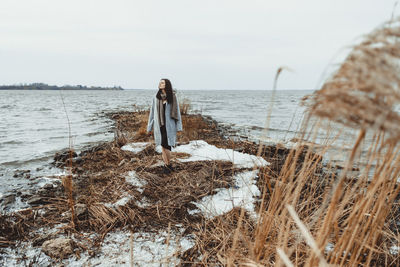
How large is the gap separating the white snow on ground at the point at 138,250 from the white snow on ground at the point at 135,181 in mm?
1123

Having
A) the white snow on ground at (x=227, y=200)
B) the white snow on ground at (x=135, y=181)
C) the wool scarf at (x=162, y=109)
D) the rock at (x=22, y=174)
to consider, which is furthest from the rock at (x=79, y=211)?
the rock at (x=22, y=174)

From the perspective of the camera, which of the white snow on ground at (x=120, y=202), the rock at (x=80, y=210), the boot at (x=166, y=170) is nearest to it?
the rock at (x=80, y=210)

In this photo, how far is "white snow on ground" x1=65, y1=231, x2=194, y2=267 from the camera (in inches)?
90.7

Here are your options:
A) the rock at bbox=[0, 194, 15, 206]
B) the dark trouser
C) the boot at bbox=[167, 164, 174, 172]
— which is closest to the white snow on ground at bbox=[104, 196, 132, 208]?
the boot at bbox=[167, 164, 174, 172]

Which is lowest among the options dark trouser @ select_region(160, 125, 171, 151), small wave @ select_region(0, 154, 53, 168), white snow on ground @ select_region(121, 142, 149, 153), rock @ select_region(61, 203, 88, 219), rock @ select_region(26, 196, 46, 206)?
small wave @ select_region(0, 154, 53, 168)

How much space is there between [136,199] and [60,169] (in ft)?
10.4

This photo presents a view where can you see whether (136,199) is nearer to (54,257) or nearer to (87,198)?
Result: (87,198)

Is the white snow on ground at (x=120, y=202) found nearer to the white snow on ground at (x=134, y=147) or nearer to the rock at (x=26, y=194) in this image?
the rock at (x=26, y=194)

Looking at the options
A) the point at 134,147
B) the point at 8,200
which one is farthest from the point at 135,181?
the point at 134,147

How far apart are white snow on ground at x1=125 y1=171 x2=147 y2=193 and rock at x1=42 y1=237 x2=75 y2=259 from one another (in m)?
1.38

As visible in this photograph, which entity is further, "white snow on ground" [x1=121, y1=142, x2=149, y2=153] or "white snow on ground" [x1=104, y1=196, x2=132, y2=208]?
"white snow on ground" [x1=121, y1=142, x2=149, y2=153]

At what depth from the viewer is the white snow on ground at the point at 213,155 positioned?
195 inches

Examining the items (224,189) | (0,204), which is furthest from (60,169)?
(224,189)

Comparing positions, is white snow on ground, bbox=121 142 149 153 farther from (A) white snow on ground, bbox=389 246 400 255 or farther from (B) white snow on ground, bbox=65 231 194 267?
(A) white snow on ground, bbox=389 246 400 255
